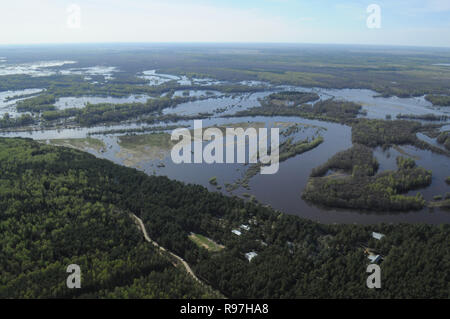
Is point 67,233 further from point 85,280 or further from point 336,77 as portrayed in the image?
point 336,77

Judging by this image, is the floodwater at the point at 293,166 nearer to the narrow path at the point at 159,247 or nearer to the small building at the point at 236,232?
the small building at the point at 236,232

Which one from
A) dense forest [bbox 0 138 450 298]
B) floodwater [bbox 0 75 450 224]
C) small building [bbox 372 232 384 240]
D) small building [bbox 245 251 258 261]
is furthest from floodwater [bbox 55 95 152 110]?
small building [bbox 372 232 384 240]

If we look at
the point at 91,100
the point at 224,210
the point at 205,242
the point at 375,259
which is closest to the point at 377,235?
the point at 375,259

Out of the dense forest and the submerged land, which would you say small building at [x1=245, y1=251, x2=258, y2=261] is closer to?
the submerged land

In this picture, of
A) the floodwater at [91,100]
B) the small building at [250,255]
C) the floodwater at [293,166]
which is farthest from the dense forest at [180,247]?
the floodwater at [91,100]

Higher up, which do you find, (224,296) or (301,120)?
(301,120)

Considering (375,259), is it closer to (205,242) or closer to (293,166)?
(205,242)

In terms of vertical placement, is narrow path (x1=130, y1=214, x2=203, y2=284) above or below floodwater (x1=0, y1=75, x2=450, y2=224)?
below

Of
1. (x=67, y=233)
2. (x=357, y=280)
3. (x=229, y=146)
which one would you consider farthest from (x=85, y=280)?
(x=229, y=146)
